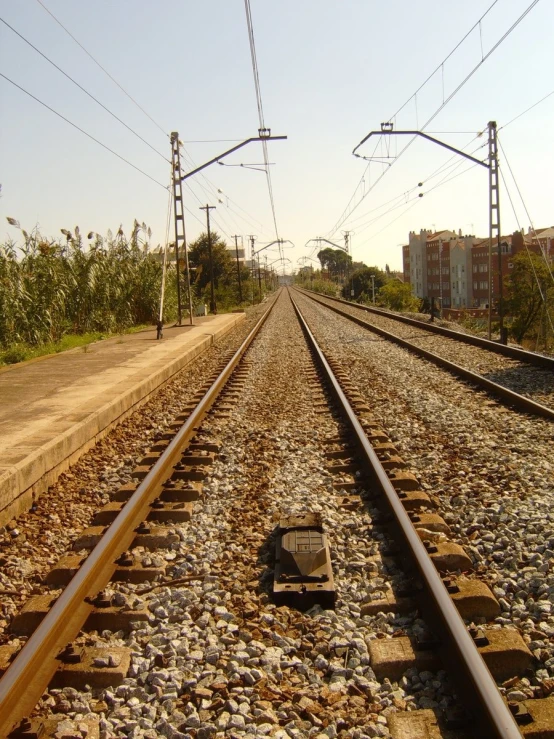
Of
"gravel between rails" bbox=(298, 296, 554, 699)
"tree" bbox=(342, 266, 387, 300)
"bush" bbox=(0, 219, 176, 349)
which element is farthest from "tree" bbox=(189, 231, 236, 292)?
"gravel between rails" bbox=(298, 296, 554, 699)

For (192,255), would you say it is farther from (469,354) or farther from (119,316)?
(469,354)

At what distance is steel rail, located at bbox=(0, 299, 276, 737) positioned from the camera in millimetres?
2766

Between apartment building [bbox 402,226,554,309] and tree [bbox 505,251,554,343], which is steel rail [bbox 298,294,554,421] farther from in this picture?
apartment building [bbox 402,226,554,309]

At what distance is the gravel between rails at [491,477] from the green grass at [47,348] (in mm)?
6769

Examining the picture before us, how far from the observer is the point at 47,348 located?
1551 centimetres

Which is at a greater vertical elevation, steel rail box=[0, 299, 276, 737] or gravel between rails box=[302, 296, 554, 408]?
gravel between rails box=[302, 296, 554, 408]

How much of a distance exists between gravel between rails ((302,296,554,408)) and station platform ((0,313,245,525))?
17.8 ft

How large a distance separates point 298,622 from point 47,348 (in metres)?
13.3

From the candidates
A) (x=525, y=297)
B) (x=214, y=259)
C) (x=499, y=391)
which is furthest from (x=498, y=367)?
(x=525, y=297)

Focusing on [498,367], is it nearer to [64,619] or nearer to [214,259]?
[64,619]

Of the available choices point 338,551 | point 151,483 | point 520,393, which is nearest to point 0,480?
point 151,483

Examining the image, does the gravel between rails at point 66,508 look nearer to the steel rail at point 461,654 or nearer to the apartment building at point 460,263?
the steel rail at point 461,654

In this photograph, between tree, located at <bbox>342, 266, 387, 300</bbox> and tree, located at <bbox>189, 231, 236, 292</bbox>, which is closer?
tree, located at <bbox>189, 231, 236, 292</bbox>

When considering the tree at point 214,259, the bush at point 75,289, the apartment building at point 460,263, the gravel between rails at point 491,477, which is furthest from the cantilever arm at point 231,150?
the apartment building at point 460,263
